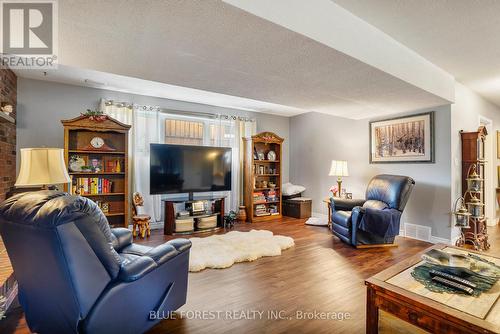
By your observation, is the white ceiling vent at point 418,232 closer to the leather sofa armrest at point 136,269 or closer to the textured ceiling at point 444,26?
the textured ceiling at point 444,26

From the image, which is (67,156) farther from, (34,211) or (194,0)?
(194,0)

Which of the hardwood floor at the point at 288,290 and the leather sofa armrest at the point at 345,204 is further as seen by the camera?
the leather sofa armrest at the point at 345,204

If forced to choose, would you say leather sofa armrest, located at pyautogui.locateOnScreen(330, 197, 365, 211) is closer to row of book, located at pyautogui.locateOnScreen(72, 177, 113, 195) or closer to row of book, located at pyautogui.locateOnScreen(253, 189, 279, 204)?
row of book, located at pyautogui.locateOnScreen(253, 189, 279, 204)

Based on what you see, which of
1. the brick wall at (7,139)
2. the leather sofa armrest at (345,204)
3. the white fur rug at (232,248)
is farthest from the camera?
the leather sofa armrest at (345,204)

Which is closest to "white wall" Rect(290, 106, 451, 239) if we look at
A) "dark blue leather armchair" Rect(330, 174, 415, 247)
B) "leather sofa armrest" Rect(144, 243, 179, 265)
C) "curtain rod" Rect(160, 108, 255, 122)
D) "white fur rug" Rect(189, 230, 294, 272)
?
"dark blue leather armchair" Rect(330, 174, 415, 247)

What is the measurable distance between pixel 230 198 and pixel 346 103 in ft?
9.98

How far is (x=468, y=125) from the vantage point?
4180mm

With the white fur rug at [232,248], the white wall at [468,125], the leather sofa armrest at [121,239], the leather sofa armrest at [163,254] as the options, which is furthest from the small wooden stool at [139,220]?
the white wall at [468,125]

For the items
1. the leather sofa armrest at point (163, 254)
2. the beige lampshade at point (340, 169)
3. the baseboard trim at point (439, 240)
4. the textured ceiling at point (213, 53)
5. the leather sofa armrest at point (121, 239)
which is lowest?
the baseboard trim at point (439, 240)

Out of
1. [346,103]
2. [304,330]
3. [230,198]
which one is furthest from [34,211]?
[230,198]

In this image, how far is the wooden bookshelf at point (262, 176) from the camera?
5.43 meters

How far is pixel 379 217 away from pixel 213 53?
300 cm

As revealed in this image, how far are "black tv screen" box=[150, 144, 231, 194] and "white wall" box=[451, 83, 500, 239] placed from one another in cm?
377

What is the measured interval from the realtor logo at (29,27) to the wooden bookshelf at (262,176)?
3735 millimetres
